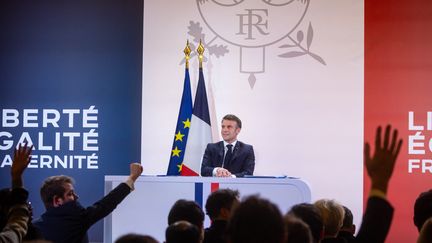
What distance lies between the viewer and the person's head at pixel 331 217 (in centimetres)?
272

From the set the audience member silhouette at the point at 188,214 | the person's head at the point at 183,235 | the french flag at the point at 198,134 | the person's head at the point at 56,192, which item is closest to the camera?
the person's head at the point at 183,235

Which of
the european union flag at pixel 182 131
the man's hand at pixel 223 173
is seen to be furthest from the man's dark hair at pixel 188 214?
the european union flag at pixel 182 131

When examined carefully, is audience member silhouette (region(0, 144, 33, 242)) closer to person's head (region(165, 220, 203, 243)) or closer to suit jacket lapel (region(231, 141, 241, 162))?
person's head (region(165, 220, 203, 243))

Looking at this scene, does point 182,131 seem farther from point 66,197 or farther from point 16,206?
point 16,206

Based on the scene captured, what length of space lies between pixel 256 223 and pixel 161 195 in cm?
340

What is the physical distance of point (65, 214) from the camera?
10.8ft

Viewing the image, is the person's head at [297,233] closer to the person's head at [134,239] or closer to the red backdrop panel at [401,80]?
the person's head at [134,239]

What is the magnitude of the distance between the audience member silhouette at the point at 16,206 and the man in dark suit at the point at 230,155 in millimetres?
3558

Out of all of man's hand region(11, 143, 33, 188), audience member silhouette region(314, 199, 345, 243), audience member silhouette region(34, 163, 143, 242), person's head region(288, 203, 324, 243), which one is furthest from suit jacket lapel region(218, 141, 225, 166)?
man's hand region(11, 143, 33, 188)

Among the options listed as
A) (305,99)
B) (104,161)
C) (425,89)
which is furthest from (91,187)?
(425,89)

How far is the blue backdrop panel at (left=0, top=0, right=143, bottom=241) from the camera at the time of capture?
24.3ft

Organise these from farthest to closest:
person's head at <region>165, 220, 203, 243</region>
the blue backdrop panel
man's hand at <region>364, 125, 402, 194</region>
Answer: the blue backdrop panel, person's head at <region>165, 220, 203, 243</region>, man's hand at <region>364, 125, 402, 194</region>

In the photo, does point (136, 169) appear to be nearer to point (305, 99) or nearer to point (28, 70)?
point (305, 99)

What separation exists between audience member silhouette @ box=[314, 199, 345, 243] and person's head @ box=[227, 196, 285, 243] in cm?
119
